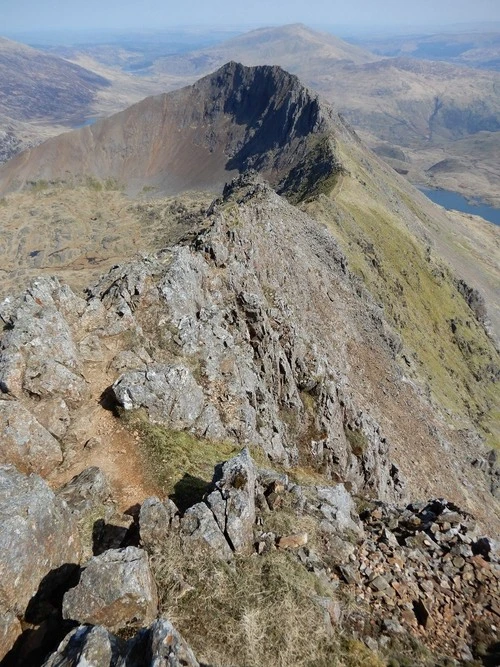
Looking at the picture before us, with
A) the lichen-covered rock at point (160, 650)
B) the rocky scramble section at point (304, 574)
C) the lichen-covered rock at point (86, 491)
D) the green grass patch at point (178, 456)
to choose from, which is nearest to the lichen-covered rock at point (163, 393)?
the green grass patch at point (178, 456)

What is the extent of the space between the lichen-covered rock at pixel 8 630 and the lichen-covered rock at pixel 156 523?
4.12 metres

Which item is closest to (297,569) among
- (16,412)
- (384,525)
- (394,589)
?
(394,589)

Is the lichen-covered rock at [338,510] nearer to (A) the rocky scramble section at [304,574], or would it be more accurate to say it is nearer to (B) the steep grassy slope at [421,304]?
(A) the rocky scramble section at [304,574]

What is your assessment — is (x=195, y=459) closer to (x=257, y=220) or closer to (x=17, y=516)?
(x=17, y=516)

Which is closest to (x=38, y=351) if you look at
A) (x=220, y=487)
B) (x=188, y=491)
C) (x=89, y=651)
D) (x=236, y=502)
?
(x=188, y=491)

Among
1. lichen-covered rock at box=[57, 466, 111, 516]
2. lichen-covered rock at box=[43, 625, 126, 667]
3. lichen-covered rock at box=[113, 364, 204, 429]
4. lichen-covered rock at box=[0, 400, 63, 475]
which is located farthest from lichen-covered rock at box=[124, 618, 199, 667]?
lichen-covered rock at box=[113, 364, 204, 429]

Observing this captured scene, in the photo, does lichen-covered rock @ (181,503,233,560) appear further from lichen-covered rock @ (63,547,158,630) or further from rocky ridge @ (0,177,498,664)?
lichen-covered rock @ (63,547,158,630)

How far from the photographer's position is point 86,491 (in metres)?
18.5

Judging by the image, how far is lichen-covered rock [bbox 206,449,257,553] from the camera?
16109 mm

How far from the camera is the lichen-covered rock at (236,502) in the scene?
16.1 meters

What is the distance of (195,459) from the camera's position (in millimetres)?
22172

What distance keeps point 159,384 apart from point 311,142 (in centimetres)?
17803

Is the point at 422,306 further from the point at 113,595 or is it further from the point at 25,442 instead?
the point at 113,595

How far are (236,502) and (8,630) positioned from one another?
7849mm
